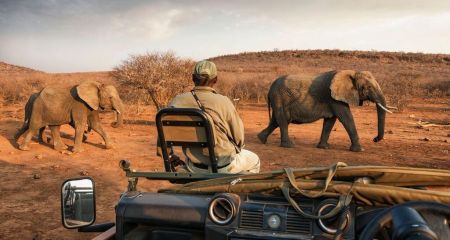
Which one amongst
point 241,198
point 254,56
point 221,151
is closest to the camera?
point 241,198

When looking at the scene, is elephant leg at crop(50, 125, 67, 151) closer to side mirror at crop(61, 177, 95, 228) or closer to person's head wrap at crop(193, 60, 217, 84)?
person's head wrap at crop(193, 60, 217, 84)

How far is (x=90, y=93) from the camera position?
11.3 metres

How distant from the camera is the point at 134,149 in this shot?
11422 millimetres

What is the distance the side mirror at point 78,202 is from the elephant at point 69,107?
900 centimetres

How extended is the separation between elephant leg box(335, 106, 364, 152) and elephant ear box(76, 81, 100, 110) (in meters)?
5.66

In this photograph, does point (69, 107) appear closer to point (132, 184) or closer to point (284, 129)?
point (284, 129)

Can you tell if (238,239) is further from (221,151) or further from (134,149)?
(134,149)

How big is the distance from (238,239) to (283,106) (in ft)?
34.3

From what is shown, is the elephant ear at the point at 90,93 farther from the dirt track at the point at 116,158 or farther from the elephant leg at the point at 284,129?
the elephant leg at the point at 284,129

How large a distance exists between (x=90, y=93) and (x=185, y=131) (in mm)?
8476

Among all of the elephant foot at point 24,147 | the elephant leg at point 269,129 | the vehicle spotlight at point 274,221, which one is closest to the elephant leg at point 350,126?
the elephant leg at point 269,129

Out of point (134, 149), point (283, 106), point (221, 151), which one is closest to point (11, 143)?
point (134, 149)

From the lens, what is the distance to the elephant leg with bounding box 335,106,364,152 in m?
11.3

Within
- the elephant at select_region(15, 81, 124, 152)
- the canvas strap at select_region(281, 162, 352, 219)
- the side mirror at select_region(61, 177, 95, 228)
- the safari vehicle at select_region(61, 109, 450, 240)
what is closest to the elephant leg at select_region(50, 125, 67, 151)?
the elephant at select_region(15, 81, 124, 152)
